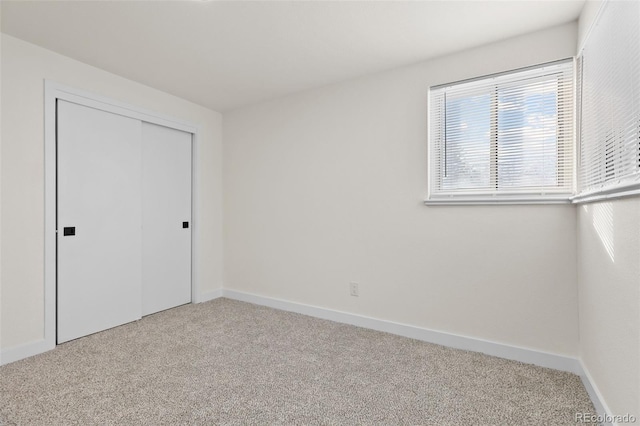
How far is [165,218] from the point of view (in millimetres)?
3506

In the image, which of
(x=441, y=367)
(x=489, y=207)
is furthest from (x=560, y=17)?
(x=441, y=367)

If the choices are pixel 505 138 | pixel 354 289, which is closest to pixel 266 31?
pixel 505 138

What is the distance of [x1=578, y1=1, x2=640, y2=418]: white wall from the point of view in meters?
1.25

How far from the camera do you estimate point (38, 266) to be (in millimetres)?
2471

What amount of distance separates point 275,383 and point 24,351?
1.98m

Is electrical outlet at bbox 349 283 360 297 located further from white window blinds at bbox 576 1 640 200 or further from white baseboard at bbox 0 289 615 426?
white window blinds at bbox 576 1 640 200

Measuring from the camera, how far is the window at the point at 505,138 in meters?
2.20

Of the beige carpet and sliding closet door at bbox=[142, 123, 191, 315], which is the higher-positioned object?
sliding closet door at bbox=[142, 123, 191, 315]

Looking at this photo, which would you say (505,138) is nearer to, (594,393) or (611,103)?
(611,103)

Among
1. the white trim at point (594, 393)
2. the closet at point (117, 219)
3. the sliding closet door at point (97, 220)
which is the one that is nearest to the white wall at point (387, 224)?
the white trim at point (594, 393)

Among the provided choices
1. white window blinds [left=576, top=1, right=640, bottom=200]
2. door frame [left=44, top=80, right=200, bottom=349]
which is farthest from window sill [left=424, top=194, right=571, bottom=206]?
door frame [left=44, top=80, right=200, bottom=349]

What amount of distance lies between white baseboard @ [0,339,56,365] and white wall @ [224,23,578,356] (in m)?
1.86

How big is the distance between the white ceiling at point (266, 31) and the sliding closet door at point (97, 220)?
1.91 feet

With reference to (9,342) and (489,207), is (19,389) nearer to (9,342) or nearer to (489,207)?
(9,342)
